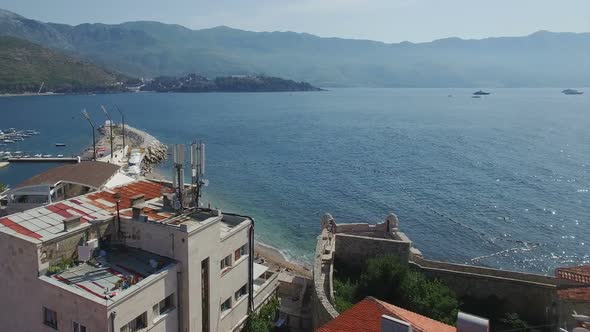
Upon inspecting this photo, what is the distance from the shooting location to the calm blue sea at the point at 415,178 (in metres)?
48.4

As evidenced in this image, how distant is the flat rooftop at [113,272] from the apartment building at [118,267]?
33mm

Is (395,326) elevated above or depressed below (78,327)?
above

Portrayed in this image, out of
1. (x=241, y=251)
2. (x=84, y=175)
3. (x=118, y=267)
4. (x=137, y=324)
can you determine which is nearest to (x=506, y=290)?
(x=241, y=251)

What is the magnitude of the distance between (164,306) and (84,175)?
16.1 metres

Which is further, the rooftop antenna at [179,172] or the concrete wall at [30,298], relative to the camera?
the rooftop antenna at [179,172]

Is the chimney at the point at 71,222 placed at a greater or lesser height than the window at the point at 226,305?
greater

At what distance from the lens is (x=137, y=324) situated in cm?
1528

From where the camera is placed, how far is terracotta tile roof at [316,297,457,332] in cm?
1377

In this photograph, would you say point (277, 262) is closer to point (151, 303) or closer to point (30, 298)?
point (151, 303)

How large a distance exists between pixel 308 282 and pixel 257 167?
58.0 metres

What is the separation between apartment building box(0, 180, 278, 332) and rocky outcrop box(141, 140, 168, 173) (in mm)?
57859

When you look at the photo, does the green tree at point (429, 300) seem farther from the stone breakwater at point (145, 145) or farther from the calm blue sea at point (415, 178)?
the stone breakwater at point (145, 145)

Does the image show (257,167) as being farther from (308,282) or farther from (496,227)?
(308,282)

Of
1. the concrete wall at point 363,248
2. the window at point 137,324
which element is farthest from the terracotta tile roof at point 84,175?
the concrete wall at point 363,248
